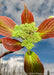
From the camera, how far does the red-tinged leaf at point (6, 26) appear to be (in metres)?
0.63

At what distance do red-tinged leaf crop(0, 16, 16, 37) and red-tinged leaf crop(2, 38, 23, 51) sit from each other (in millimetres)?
45

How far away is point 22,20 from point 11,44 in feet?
0.49

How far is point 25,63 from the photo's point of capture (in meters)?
0.57

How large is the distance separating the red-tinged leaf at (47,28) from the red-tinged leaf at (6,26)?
0.14 meters

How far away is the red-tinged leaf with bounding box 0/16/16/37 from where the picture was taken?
63cm

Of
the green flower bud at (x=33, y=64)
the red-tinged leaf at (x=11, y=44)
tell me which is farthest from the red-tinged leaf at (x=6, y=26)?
the green flower bud at (x=33, y=64)

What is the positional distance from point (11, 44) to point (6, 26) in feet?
0.38

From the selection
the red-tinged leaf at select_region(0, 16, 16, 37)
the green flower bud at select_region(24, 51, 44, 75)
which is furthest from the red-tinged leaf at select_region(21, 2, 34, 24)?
the green flower bud at select_region(24, 51, 44, 75)

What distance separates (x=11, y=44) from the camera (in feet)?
1.92

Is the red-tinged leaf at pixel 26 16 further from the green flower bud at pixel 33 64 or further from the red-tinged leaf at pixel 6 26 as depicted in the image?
the green flower bud at pixel 33 64

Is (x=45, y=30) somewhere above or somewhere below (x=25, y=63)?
above

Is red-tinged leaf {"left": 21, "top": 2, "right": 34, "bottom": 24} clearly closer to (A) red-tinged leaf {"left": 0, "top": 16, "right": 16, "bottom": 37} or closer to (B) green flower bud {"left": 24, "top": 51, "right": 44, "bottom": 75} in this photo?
(A) red-tinged leaf {"left": 0, "top": 16, "right": 16, "bottom": 37}

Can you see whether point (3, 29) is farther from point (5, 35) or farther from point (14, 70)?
point (14, 70)

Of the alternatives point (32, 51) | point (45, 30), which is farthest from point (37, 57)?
point (45, 30)
